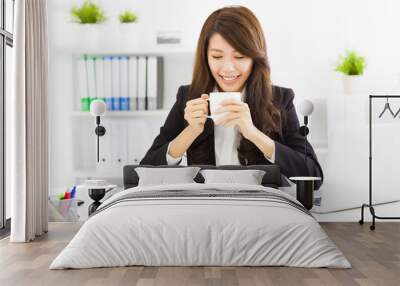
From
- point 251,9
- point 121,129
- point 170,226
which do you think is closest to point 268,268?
point 170,226

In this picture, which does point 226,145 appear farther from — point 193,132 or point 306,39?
point 306,39

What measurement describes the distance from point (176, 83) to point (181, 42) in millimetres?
413

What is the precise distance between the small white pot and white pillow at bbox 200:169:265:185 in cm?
125

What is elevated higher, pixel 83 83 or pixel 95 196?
pixel 83 83

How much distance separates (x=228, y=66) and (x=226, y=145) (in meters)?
0.76

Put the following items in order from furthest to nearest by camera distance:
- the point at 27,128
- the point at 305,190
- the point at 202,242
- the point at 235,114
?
the point at 235,114, the point at 305,190, the point at 27,128, the point at 202,242

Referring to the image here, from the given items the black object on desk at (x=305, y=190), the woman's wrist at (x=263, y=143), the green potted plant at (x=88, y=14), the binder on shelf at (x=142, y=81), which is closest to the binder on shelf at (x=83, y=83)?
the green potted plant at (x=88, y=14)

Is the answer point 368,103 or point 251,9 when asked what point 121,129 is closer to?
point 251,9

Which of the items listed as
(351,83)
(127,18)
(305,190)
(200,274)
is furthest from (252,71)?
(200,274)

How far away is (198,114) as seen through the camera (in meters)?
5.84

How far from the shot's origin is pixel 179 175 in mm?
5477

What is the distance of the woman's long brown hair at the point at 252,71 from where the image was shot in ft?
19.0

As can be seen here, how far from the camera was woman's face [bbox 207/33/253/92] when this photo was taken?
5.76 meters

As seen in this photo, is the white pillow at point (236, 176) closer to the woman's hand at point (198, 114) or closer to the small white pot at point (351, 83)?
the woman's hand at point (198, 114)
